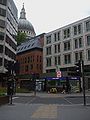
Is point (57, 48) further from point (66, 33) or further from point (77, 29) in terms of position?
point (77, 29)

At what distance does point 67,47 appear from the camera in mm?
77938

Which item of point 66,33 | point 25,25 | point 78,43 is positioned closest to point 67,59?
point 78,43

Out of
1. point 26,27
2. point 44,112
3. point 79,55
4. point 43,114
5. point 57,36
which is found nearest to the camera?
point 43,114

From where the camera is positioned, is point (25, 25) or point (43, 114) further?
point (25, 25)

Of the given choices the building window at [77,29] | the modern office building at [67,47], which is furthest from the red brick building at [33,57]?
the building window at [77,29]

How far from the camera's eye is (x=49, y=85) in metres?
67.7

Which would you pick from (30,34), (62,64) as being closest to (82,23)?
(62,64)

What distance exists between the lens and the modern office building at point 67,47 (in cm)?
7100

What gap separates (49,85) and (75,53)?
41.1 ft

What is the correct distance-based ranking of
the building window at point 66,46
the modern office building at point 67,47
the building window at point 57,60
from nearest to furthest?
the modern office building at point 67,47 < the building window at point 66,46 < the building window at point 57,60

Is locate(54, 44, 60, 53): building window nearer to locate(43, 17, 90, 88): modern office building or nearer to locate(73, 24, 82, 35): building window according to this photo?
locate(43, 17, 90, 88): modern office building

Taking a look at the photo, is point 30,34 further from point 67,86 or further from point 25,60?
point 67,86

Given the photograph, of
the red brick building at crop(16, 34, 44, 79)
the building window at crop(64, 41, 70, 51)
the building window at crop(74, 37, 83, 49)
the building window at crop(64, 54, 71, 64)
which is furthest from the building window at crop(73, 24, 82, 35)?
the red brick building at crop(16, 34, 44, 79)

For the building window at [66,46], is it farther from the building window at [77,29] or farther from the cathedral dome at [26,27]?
the cathedral dome at [26,27]
